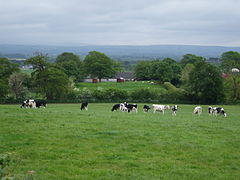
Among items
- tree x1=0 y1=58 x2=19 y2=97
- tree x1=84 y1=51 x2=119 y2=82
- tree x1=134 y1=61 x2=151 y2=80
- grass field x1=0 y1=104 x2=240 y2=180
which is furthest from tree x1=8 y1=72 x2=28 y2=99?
tree x1=134 y1=61 x2=151 y2=80

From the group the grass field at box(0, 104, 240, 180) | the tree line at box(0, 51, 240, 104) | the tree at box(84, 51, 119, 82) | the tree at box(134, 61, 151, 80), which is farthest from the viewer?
the tree at box(134, 61, 151, 80)

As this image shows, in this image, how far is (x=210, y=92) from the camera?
60.9 metres

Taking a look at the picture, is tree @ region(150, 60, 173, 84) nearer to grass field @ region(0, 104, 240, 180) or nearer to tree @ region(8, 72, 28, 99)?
tree @ region(8, 72, 28, 99)

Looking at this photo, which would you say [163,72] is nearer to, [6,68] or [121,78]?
[121,78]

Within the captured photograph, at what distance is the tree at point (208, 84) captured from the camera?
6112 cm

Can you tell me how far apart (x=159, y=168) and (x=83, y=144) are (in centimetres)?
360

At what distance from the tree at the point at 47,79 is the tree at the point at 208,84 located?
26.2 metres

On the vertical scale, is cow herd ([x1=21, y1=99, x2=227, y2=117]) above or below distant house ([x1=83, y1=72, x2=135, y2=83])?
below

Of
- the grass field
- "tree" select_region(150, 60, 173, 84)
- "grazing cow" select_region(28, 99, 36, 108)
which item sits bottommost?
"grazing cow" select_region(28, 99, 36, 108)

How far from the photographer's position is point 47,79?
61.4 meters

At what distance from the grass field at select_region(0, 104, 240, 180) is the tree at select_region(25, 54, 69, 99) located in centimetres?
4547

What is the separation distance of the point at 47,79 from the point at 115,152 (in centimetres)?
5237

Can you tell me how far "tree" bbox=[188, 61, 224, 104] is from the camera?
6112cm

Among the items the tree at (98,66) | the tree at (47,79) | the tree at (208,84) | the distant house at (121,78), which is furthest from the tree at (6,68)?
the distant house at (121,78)
